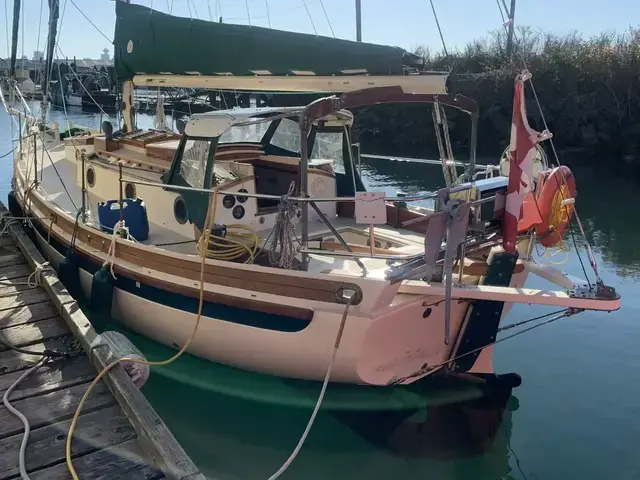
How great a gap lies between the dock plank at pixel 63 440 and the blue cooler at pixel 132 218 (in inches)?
113

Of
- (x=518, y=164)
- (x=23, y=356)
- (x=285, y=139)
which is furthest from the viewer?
(x=285, y=139)

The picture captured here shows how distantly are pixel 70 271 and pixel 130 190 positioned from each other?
1.25m

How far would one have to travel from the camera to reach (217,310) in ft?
19.6

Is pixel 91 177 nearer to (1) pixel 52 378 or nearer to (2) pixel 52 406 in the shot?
(1) pixel 52 378

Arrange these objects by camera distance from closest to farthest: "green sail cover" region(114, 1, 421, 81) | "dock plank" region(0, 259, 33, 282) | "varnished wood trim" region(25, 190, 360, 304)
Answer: "varnished wood trim" region(25, 190, 360, 304), "green sail cover" region(114, 1, 421, 81), "dock plank" region(0, 259, 33, 282)

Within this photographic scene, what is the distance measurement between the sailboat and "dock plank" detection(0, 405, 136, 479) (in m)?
1.76

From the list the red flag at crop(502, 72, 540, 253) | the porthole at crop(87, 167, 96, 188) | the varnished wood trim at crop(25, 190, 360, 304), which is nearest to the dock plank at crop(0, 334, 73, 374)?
the varnished wood trim at crop(25, 190, 360, 304)

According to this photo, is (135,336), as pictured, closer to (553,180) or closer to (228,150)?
(228,150)

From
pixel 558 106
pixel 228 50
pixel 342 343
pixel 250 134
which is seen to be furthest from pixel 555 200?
pixel 558 106

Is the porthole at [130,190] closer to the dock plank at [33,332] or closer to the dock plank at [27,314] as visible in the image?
the dock plank at [27,314]

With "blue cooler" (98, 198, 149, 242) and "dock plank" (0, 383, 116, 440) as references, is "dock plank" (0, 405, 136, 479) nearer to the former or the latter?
"dock plank" (0, 383, 116, 440)

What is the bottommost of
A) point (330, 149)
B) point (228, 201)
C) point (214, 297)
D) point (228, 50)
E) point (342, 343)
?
point (342, 343)

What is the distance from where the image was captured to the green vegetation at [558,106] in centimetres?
2411

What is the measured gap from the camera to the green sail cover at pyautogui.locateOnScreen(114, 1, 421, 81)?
562 centimetres
